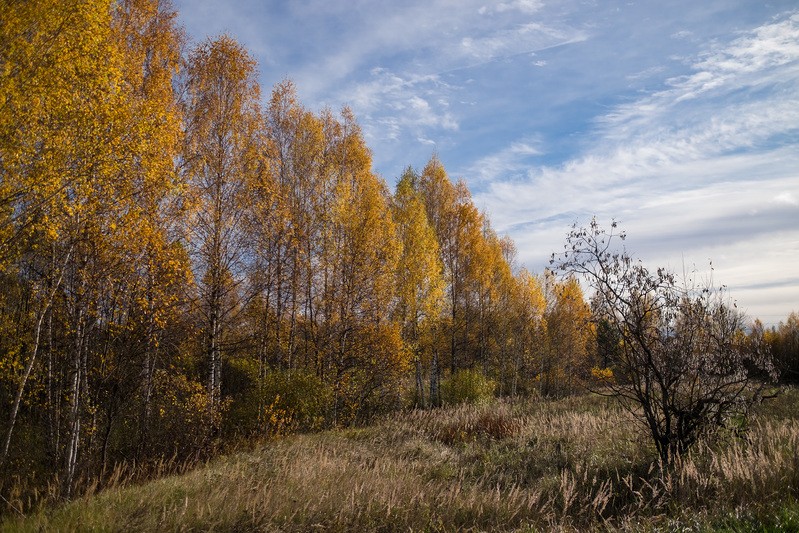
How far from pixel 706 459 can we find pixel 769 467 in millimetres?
968

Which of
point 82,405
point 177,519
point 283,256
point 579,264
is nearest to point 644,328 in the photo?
point 579,264

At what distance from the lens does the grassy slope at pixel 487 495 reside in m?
4.86

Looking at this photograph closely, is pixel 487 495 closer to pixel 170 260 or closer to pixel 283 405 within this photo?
pixel 170 260

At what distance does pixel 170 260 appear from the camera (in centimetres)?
859

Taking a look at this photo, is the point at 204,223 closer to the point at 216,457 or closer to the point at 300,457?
the point at 216,457

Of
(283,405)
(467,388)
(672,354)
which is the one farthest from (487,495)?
(467,388)

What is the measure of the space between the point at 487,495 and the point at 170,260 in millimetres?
6871

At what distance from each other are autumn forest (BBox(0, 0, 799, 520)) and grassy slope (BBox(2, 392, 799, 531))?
69.1 inches

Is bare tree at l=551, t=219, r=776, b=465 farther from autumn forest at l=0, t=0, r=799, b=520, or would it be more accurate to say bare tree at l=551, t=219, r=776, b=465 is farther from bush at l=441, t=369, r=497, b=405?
bush at l=441, t=369, r=497, b=405

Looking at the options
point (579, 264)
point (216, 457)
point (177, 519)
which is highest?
point (579, 264)

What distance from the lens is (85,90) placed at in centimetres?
766

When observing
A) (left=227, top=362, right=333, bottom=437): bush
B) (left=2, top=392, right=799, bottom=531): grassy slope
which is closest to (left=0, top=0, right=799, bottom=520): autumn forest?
(left=227, top=362, right=333, bottom=437): bush

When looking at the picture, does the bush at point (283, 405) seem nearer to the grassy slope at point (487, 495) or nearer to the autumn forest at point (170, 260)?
the autumn forest at point (170, 260)

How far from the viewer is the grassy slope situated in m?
4.86
